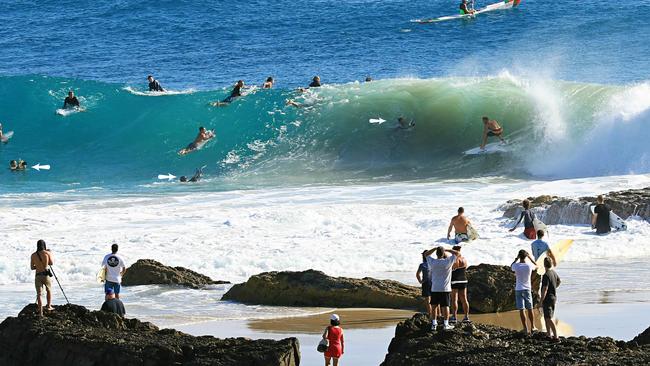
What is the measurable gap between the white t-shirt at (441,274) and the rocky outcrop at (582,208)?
8463 millimetres

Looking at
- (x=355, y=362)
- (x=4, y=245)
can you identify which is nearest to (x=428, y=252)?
(x=355, y=362)

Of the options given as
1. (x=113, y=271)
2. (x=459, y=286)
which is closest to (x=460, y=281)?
(x=459, y=286)

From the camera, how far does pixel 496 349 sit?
10.4 meters

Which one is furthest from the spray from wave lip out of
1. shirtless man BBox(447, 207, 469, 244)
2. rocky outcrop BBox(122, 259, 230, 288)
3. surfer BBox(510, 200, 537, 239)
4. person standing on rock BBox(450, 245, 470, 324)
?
person standing on rock BBox(450, 245, 470, 324)

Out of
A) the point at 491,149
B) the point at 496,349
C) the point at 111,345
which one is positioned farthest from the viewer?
the point at 491,149

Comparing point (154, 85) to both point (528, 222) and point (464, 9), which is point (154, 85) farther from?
point (528, 222)

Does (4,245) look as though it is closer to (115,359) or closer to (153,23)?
(115,359)

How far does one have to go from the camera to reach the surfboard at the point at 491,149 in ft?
96.1

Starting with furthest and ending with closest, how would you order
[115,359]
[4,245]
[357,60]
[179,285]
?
1. [357,60]
2. [4,245]
3. [179,285]
4. [115,359]

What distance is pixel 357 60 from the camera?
128 feet

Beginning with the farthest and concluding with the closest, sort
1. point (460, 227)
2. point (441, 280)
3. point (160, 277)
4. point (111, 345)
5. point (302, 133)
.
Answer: point (302, 133) → point (460, 227) → point (160, 277) → point (441, 280) → point (111, 345)

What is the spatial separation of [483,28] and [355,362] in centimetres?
3130

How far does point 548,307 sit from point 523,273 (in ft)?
2.33

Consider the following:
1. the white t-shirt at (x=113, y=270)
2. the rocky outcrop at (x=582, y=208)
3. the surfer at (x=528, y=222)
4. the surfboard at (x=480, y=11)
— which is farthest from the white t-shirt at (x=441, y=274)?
the surfboard at (x=480, y=11)
